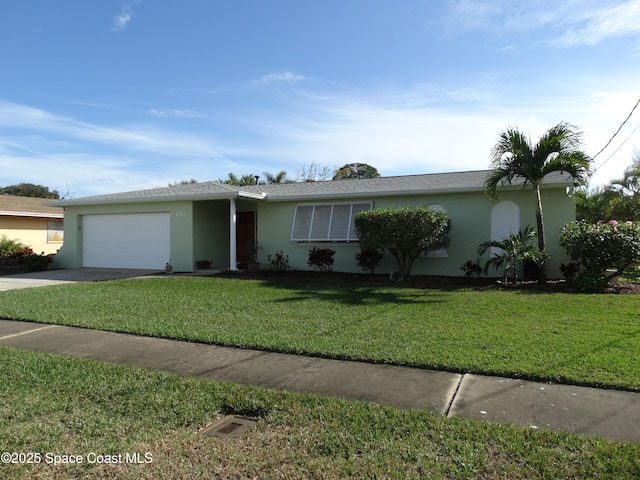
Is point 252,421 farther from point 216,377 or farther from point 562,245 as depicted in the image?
point 562,245

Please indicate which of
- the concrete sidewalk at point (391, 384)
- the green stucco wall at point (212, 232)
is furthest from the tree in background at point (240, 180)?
the concrete sidewalk at point (391, 384)

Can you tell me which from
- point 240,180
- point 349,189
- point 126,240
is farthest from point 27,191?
point 349,189

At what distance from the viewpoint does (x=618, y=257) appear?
1074cm

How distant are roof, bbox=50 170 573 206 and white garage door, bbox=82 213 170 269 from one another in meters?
0.79

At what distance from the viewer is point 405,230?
1216 cm

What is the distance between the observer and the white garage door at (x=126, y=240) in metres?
16.9

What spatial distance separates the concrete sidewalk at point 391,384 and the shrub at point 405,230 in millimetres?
7006

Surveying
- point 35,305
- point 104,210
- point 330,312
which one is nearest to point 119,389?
point 330,312

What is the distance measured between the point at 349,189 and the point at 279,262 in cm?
341

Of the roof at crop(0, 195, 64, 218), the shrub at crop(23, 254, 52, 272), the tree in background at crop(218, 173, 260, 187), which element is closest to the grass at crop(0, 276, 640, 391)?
the shrub at crop(23, 254, 52, 272)

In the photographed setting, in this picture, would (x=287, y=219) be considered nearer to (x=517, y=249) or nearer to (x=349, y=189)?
(x=349, y=189)

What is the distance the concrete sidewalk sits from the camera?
3.94 m

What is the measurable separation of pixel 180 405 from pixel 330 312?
4510 millimetres

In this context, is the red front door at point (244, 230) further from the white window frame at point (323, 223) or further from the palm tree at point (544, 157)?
the palm tree at point (544, 157)
